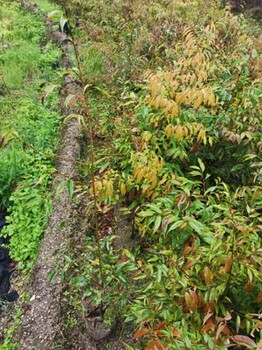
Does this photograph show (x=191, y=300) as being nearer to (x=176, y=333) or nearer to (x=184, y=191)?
(x=176, y=333)

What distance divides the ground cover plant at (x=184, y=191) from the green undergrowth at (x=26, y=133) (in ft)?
1.67

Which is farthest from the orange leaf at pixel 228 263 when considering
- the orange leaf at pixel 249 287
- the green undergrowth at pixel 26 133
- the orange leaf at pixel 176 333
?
the green undergrowth at pixel 26 133

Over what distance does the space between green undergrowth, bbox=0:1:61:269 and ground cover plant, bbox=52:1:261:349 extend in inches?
20.0

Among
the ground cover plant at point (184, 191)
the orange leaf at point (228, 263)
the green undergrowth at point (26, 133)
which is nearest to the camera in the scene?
the orange leaf at point (228, 263)

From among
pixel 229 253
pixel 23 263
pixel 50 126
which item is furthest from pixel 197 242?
pixel 50 126

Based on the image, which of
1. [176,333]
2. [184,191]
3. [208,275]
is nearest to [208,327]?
[176,333]

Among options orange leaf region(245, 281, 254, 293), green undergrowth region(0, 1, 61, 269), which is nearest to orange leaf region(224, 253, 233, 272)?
orange leaf region(245, 281, 254, 293)

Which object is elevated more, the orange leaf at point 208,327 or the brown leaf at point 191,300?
the orange leaf at point 208,327

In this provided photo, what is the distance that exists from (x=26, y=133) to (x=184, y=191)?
248 cm

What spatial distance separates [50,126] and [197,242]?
284 centimetres

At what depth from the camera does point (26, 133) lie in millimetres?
3719

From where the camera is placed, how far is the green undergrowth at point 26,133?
2727 millimetres

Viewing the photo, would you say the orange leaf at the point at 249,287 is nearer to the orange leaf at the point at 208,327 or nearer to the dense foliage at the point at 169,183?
the dense foliage at the point at 169,183

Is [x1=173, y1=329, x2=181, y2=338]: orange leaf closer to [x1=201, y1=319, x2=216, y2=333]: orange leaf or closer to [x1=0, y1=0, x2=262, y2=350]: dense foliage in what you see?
[x1=0, y1=0, x2=262, y2=350]: dense foliage
